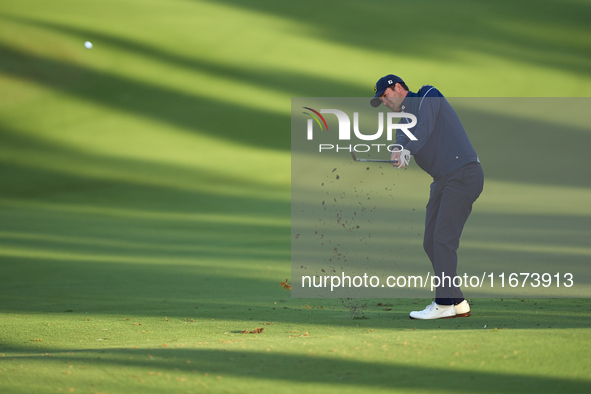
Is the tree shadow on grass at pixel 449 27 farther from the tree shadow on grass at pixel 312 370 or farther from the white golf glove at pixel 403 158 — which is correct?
the tree shadow on grass at pixel 312 370

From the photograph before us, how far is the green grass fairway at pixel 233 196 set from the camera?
8.34 feet

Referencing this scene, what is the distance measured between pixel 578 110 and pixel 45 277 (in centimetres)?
1037

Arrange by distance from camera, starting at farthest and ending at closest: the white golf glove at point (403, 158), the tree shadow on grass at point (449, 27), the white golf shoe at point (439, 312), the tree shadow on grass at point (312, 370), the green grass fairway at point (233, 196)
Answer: the tree shadow on grass at point (449, 27) < the white golf shoe at point (439, 312) < the white golf glove at point (403, 158) < the green grass fairway at point (233, 196) < the tree shadow on grass at point (312, 370)

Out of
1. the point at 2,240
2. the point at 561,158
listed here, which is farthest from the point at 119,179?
the point at 561,158

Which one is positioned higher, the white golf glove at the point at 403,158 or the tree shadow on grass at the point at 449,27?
the tree shadow on grass at the point at 449,27

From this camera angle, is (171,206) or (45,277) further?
(171,206)

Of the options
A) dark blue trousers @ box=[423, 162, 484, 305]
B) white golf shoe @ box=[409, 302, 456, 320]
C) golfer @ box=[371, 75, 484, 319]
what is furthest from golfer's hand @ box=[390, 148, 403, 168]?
white golf shoe @ box=[409, 302, 456, 320]

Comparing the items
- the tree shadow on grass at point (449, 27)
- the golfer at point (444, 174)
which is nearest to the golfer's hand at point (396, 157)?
the golfer at point (444, 174)

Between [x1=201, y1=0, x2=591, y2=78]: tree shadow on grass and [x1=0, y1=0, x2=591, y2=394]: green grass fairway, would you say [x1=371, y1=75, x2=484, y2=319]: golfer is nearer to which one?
[x1=0, y1=0, x2=591, y2=394]: green grass fairway

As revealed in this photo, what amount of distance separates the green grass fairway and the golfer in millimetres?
201

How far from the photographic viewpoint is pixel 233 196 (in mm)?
10945

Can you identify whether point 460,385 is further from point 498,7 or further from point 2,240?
point 498,7

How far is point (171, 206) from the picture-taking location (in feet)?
34.8

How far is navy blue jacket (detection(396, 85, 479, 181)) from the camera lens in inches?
143
